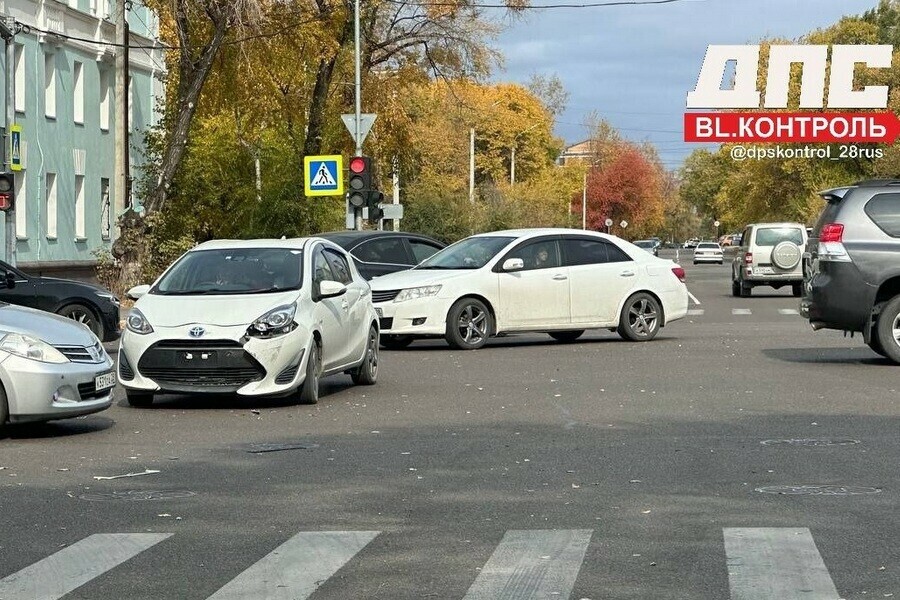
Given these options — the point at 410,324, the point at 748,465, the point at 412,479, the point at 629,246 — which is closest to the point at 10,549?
the point at 412,479

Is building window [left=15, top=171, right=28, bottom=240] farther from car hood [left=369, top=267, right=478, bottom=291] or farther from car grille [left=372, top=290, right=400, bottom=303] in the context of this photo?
car grille [left=372, top=290, right=400, bottom=303]

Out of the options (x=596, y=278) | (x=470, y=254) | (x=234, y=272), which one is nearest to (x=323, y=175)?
(x=470, y=254)

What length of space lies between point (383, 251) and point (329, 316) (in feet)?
33.5

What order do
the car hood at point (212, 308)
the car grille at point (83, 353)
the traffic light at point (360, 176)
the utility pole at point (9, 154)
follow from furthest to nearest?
the traffic light at point (360, 176)
the utility pole at point (9, 154)
the car hood at point (212, 308)
the car grille at point (83, 353)

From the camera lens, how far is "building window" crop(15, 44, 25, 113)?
136 ft

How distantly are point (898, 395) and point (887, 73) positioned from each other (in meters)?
72.1

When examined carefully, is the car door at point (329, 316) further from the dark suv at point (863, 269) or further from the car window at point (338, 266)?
the dark suv at point (863, 269)

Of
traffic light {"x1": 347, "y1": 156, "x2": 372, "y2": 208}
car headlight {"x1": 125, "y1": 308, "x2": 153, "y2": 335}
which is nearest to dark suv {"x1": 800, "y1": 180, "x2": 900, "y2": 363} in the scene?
car headlight {"x1": 125, "y1": 308, "x2": 153, "y2": 335}

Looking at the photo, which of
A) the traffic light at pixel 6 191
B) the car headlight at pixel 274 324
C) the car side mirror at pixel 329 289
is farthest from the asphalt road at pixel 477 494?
the traffic light at pixel 6 191

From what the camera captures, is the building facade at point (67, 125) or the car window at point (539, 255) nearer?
the car window at point (539, 255)

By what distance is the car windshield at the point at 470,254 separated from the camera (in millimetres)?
22656

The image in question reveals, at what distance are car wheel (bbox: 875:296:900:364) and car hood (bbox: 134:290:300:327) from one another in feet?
22.2

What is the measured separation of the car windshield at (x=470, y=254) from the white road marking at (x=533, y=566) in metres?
14.4

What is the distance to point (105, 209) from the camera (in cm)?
4944
